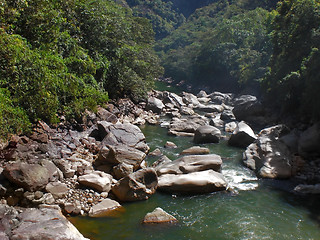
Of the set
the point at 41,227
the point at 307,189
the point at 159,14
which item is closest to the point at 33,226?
the point at 41,227

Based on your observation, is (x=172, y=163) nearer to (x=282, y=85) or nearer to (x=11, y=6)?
(x=11, y=6)

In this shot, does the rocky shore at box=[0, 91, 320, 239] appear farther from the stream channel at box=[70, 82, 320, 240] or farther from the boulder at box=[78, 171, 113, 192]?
the stream channel at box=[70, 82, 320, 240]

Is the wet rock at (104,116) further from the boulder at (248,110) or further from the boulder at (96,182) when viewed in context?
the boulder at (248,110)

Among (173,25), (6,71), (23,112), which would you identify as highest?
(173,25)

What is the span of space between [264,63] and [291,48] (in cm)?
1388

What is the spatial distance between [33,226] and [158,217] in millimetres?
3162

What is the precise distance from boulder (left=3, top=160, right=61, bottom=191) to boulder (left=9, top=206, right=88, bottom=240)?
4.21 feet

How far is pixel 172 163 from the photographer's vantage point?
1141 cm

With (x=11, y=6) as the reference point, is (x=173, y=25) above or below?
above

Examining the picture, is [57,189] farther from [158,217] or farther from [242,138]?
[242,138]

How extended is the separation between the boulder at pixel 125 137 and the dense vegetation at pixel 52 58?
176 centimetres

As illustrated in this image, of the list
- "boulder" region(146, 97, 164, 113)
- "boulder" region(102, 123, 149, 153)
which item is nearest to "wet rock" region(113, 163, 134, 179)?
"boulder" region(102, 123, 149, 153)

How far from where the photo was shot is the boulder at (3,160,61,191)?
26.0 ft

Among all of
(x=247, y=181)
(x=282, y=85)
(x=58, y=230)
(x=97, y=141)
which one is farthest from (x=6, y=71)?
(x=282, y=85)
